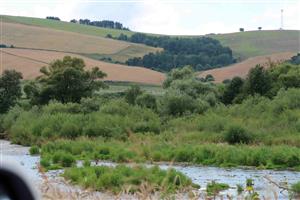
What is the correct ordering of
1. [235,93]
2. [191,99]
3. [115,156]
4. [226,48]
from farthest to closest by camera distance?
[226,48]
[235,93]
[191,99]
[115,156]

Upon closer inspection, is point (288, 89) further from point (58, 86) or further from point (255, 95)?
point (58, 86)

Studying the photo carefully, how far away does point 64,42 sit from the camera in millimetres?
115312

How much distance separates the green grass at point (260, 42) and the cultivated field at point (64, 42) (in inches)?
822

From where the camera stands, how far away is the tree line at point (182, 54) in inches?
4961

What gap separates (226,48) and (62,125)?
278 feet

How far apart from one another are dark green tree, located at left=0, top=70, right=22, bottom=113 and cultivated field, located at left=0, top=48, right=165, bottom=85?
12.8 meters

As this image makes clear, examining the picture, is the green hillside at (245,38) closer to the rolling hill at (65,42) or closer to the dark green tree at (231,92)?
the rolling hill at (65,42)

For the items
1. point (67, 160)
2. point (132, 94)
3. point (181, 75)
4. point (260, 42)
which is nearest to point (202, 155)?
point (67, 160)

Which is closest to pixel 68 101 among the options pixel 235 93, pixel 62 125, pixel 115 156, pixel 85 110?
pixel 85 110

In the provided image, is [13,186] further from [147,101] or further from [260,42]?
[260,42]

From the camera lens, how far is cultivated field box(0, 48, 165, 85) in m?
89.8

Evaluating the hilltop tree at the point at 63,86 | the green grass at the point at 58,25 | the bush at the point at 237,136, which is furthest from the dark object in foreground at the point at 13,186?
the green grass at the point at 58,25

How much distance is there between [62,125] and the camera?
56719 millimetres

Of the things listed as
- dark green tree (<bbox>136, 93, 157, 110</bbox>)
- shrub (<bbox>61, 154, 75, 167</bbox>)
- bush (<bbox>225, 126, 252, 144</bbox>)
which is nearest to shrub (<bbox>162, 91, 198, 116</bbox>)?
dark green tree (<bbox>136, 93, 157, 110</bbox>)
